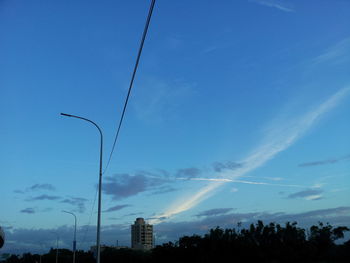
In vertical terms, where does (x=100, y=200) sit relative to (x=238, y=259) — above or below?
above

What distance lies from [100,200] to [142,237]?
178 m

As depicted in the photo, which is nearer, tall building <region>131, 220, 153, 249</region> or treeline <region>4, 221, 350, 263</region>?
treeline <region>4, 221, 350, 263</region>

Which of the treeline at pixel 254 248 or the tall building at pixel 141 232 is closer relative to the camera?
the treeline at pixel 254 248

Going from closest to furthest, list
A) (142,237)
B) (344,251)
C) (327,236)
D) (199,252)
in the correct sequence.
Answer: (344,251), (199,252), (327,236), (142,237)

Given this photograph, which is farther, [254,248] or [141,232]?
[141,232]

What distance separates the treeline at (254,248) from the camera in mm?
81875

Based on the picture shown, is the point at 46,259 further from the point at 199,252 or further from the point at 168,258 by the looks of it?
the point at 199,252

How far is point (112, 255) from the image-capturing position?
112m

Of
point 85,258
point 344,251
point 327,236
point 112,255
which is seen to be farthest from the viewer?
point 85,258

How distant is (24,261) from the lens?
536ft

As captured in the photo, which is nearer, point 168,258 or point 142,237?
point 168,258

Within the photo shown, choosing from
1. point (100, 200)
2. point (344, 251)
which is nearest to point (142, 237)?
point (344, 251)

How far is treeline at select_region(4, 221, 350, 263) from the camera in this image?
81.9 meters

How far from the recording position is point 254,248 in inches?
3388
